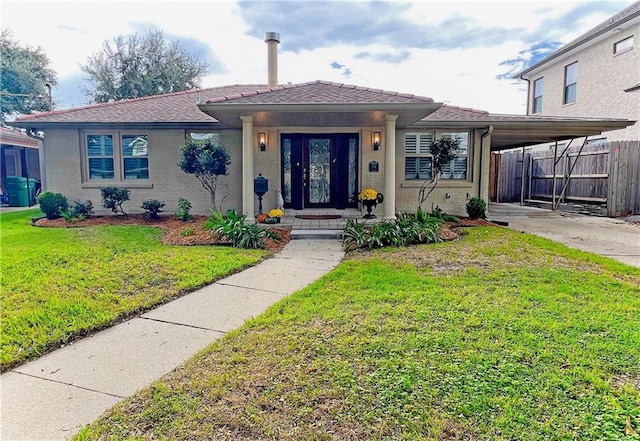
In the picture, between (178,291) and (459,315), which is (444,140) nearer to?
(459,315)

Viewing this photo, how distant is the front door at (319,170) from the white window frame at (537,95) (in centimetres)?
1283

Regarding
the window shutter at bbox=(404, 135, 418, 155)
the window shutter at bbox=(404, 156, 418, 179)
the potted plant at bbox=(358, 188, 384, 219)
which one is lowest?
the potted plant at bbox=(358, 188, 384, 219)

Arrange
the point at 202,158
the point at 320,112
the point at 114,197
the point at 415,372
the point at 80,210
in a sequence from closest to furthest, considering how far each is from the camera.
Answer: the point at 415,372 → the point at 320,112 → the point at 202,158 → the point at 114,197 → the point at 80,210

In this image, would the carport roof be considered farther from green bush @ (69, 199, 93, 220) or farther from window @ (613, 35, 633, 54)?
green bush @ (69, 199, 93, 220)

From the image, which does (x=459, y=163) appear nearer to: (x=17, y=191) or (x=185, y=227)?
(x=185, y=227)

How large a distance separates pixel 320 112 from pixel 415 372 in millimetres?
6518

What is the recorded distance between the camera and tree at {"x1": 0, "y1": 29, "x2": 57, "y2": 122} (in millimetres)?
20312

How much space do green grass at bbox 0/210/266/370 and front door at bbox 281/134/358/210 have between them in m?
4.03

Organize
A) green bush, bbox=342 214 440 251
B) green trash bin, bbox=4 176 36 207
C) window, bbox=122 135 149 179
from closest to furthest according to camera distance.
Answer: green bush, bbox=342 214 440 251 < window, bbox=122 135 149 179 < green trash bin, bbox=4 176 36 207

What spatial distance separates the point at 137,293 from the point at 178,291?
446 millimetres

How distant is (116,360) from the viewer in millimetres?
2916

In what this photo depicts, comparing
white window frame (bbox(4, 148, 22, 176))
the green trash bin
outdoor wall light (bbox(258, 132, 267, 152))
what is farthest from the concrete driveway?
white window frame (bbox(4, 148, 22, 176))

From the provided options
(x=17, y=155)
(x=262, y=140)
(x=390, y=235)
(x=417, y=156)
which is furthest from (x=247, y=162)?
(x=17, y=155)

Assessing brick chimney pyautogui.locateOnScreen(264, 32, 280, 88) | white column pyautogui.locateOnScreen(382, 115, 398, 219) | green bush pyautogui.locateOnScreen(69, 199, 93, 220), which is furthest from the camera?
brick chimney pyautogui.locateOnScreen(264, 32, 280, 88)
